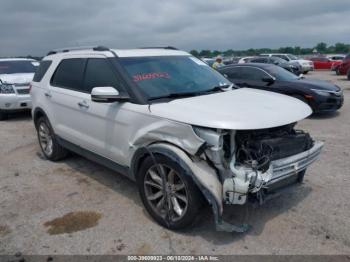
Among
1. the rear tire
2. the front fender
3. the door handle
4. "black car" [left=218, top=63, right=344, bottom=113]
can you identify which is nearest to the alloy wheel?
the front fender

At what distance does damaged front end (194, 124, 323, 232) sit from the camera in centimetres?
315

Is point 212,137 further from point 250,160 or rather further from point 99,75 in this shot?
point 99,75

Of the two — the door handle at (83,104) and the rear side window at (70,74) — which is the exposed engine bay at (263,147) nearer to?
A: the door handle at (83,104)

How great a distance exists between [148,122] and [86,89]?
1.47 metres

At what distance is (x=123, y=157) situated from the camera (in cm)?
414

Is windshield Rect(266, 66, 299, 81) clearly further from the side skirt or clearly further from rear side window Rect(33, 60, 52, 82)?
the side skirt

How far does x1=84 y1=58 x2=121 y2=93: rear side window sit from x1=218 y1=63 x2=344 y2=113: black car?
610 centimetres

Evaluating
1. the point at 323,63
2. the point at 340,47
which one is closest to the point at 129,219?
the point at 323,63

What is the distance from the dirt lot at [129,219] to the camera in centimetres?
339

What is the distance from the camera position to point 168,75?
4.32 meters

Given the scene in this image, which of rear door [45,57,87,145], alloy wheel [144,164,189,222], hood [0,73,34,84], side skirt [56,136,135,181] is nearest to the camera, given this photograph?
alloy wheel [144,164,189,222]

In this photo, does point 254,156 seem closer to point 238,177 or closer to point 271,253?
point 238,177

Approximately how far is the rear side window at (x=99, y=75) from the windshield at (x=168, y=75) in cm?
21

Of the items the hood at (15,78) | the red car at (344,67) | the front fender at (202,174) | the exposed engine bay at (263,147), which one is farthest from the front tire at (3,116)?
the red car at (344,67)
